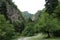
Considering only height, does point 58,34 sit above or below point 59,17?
below

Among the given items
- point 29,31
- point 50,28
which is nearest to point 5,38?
point 50,28

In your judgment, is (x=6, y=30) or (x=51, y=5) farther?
(x=51, y=5)

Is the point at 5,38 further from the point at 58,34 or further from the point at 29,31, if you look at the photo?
the point at 29,31

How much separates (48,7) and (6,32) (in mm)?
30093

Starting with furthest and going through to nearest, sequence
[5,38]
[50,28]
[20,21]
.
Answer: [20,21]
[50,28]
[5,38]

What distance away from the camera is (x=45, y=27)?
2087 inches

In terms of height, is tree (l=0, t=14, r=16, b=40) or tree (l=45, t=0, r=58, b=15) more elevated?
tree (l=45, t=0, r=58, b=15)

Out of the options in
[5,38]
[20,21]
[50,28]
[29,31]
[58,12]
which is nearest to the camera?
[5,38]

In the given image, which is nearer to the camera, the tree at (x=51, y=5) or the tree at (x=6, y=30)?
the tree at (x=6, y=30)

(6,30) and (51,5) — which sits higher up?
(51,5)

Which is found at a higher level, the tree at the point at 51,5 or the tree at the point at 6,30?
the tree at the point at 51,5

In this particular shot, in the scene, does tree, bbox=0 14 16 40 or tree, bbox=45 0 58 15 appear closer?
tree, bbox=0 14 16 40

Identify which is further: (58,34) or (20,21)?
(20,21)

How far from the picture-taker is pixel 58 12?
2215 inches
